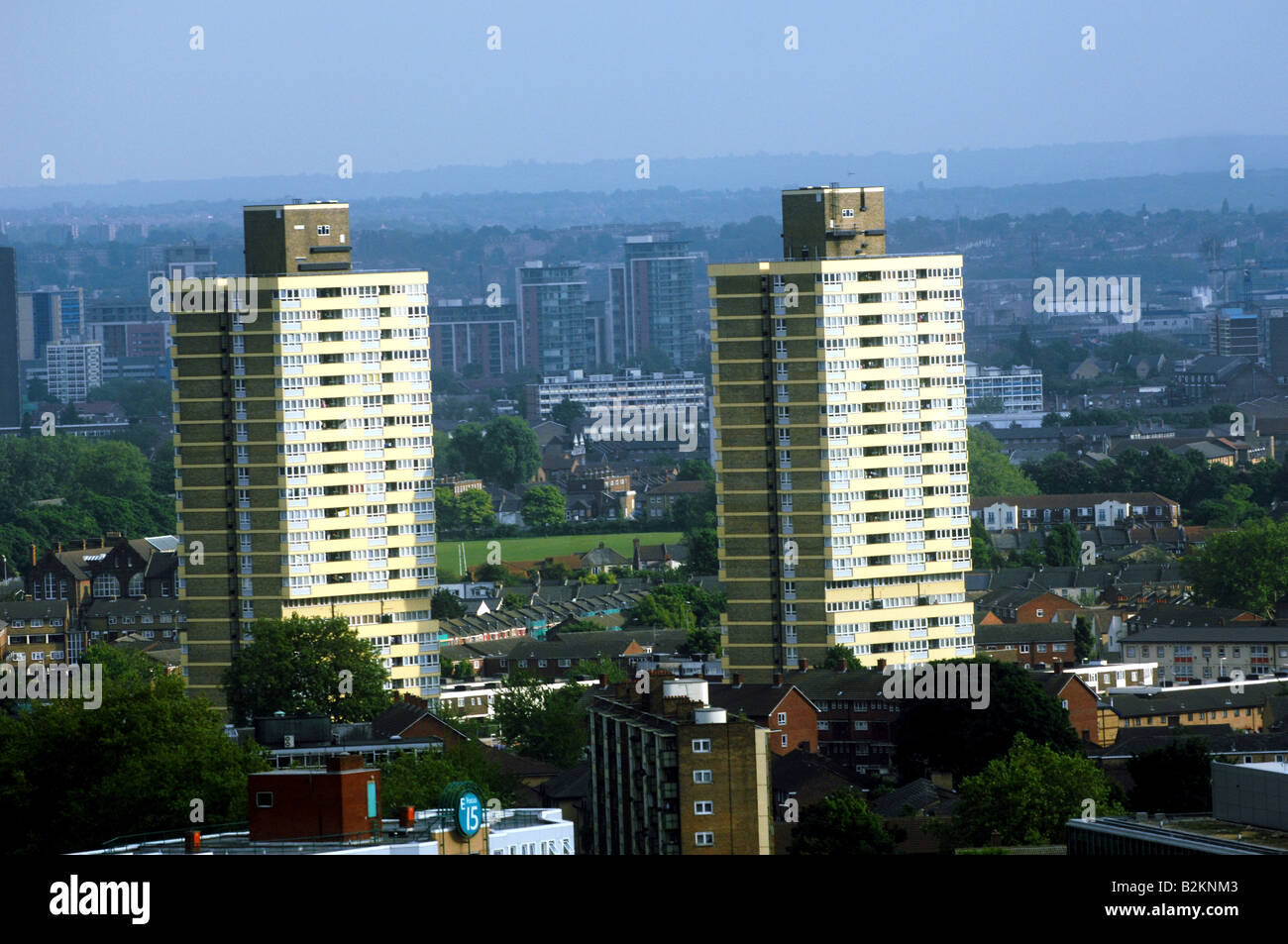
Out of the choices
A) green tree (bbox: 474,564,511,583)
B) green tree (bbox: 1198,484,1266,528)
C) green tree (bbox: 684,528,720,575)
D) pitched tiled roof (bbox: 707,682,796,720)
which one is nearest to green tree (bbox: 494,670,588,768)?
pitched tiled roof (bbox: 707,682,796,720)

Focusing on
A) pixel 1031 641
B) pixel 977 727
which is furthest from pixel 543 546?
pixel 977 727

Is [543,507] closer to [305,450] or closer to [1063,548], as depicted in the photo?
[1063,548]

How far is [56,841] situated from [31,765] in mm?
4293

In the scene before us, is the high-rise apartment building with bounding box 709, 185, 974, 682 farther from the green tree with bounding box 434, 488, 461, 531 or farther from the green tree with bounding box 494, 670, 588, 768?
the green tree with bounding box 434, 488, 461, 531

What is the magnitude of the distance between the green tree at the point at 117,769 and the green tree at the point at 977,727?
1827 centimetres

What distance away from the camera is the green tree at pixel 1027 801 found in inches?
1718

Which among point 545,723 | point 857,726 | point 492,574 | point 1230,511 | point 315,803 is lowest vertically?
point 857,726

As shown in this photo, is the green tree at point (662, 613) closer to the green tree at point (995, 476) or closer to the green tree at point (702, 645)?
the green tree at point (702, 645)

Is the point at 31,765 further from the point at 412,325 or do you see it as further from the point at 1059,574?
the point at 1059,574

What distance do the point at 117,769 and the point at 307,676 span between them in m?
20.7

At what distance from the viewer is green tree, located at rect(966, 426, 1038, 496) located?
158 m

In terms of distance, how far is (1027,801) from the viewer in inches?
1726

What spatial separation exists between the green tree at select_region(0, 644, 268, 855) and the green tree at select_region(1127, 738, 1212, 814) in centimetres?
1768

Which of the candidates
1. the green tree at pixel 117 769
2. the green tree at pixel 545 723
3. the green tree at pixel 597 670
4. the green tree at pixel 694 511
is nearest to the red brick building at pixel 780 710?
the green tree at pixel 545 723
